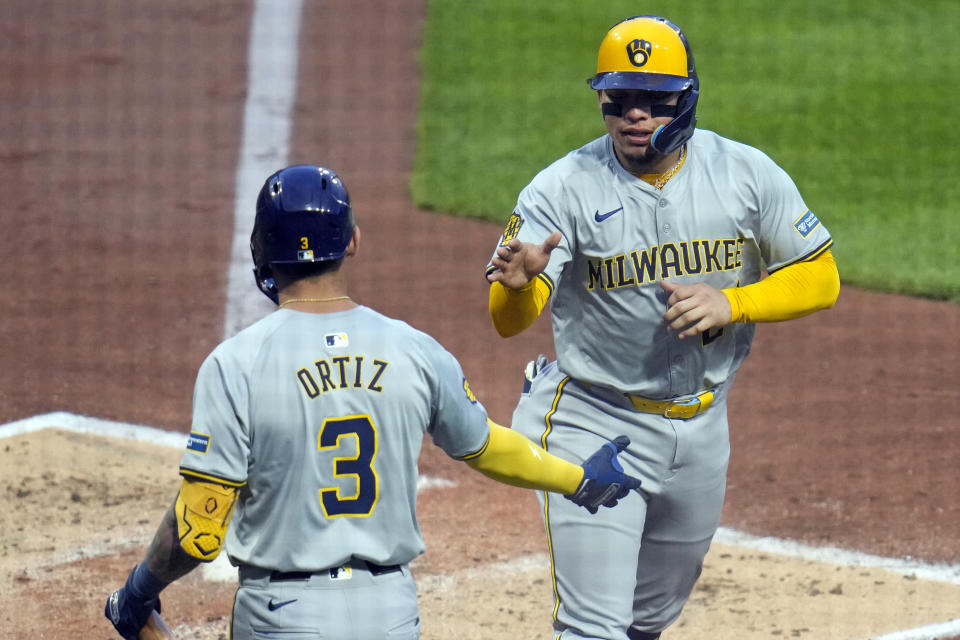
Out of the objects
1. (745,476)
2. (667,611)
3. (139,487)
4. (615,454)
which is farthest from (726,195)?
(139,487)

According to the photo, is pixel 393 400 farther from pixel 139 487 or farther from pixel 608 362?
pixel 139 487

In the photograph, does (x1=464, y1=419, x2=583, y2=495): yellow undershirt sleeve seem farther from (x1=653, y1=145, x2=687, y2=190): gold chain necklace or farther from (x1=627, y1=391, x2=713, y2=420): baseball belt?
(x1=653, y1=145, x2=687, y2=190): gold chain necklace

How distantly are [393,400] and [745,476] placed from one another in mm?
3430

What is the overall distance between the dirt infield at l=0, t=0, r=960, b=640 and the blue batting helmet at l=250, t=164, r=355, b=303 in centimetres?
207

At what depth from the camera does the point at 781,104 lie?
10.8 metres

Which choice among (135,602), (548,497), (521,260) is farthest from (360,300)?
(135,602)

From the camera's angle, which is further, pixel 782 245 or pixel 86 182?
pixel 86 182

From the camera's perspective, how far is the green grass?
9.20 m

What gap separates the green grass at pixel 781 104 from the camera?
920 centimetres

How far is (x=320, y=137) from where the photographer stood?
10203 millimetres

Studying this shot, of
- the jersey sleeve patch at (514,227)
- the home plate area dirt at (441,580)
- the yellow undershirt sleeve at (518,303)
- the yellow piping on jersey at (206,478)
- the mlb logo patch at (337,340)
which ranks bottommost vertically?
the home plate area dirt at (441,580)

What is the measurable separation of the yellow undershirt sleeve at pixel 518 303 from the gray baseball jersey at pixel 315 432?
0.72 meters

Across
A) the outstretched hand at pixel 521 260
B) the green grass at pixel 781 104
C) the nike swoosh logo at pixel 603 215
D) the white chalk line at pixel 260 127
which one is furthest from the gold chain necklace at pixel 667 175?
the green grass at pixel 781 104

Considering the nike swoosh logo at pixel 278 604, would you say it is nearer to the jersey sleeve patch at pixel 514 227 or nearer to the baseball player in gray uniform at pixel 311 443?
the baseball player in gray uniform at pixel 311 443
